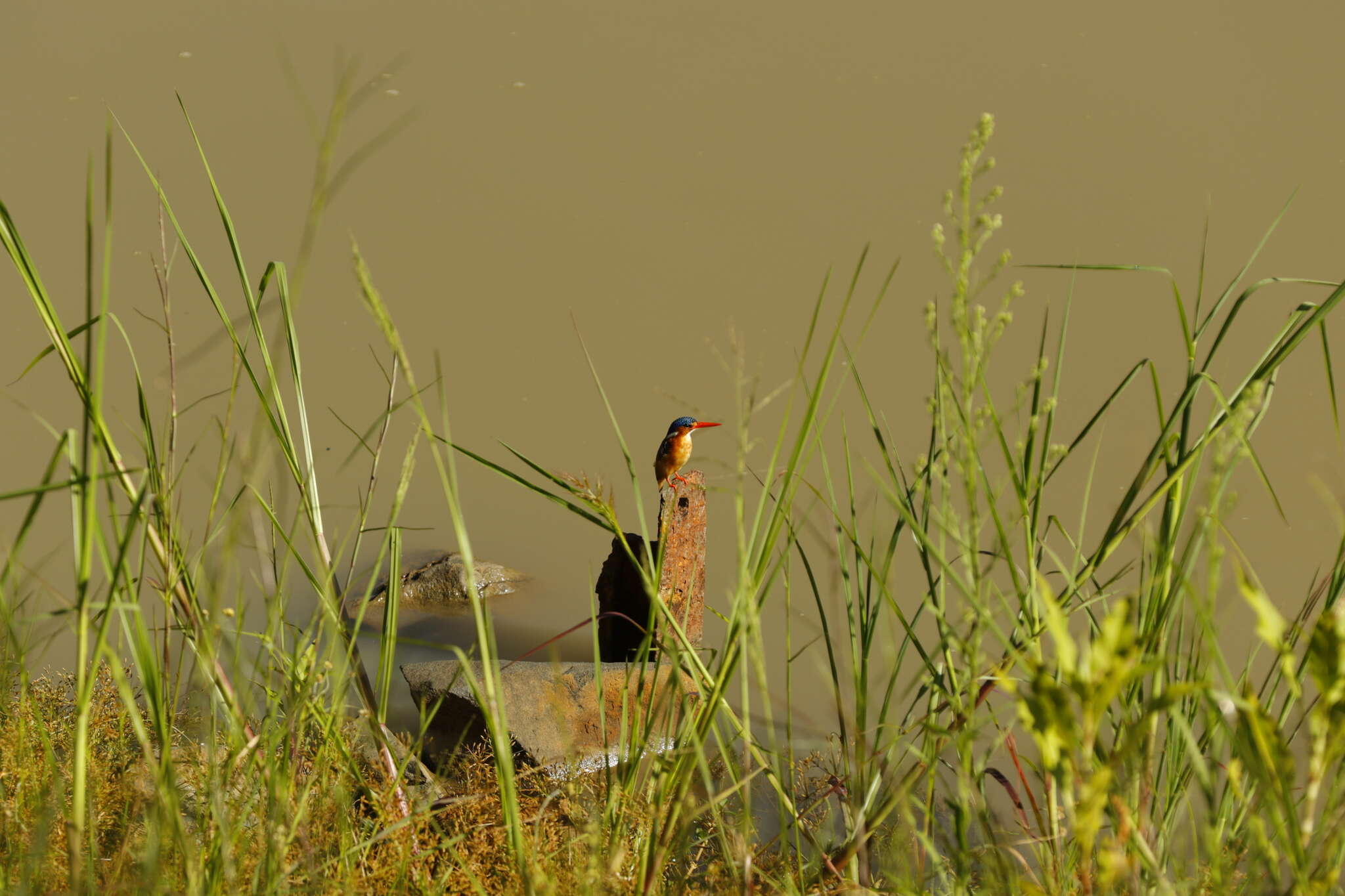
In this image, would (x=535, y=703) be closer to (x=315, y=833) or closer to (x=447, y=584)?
(x=315, y=833)

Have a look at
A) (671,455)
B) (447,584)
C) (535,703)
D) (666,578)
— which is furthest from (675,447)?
(447,584)

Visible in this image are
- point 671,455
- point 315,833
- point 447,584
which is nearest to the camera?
point 315,833

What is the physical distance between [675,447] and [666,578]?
0.42m

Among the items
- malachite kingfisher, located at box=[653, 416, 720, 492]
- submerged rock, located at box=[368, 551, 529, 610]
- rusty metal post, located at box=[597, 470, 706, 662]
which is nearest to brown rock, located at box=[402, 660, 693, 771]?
rusty metal post, located at box=[597, 470, 706, 662]

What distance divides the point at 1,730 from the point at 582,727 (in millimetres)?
1396

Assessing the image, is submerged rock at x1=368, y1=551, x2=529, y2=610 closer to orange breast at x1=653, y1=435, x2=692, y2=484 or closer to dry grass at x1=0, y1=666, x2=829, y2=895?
orange breast at x1=653, y1=435, x2=692, y2=484

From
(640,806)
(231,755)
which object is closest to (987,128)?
(231,755)

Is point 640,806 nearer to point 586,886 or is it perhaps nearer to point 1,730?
point 586,886

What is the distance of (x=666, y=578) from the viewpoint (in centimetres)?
293

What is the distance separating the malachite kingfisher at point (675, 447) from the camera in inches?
120

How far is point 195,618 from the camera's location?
0.98 m

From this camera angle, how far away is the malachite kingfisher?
304 cm

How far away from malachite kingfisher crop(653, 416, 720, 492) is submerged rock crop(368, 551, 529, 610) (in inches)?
69.6

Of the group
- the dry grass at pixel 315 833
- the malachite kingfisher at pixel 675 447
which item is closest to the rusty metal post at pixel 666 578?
the malachite kingfisher at pixel 675 447
